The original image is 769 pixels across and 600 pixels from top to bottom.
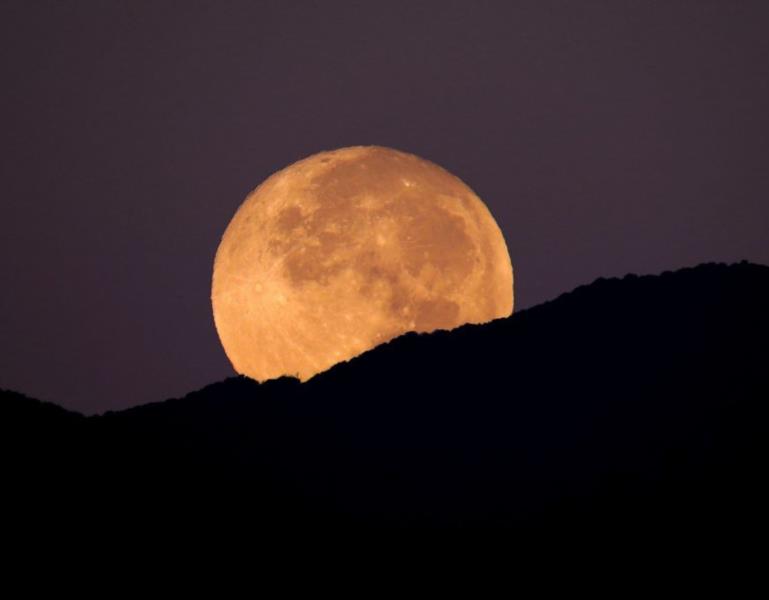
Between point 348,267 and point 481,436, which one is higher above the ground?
point 348,267

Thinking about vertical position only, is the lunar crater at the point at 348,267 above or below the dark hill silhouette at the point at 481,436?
above

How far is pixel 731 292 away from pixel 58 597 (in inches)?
687

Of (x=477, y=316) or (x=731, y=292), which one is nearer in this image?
(x=731, y=292)

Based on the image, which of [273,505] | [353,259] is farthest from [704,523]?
[353,259]

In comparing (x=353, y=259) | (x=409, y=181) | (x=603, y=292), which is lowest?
(x=603, y=292)

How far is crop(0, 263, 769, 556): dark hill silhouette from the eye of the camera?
16922 millimetres

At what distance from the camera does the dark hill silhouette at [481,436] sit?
1692 cm

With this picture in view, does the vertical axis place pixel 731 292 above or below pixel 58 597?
above

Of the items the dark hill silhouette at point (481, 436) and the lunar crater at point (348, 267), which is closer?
the dark hill silhouette at point (481, 436)

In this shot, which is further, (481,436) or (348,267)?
(348,267)

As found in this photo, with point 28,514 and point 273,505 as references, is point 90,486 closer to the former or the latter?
point 28,514

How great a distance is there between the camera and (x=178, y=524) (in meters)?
15.8

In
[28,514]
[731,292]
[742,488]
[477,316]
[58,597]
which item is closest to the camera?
[58,597]

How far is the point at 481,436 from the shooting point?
Result: 2109cm
